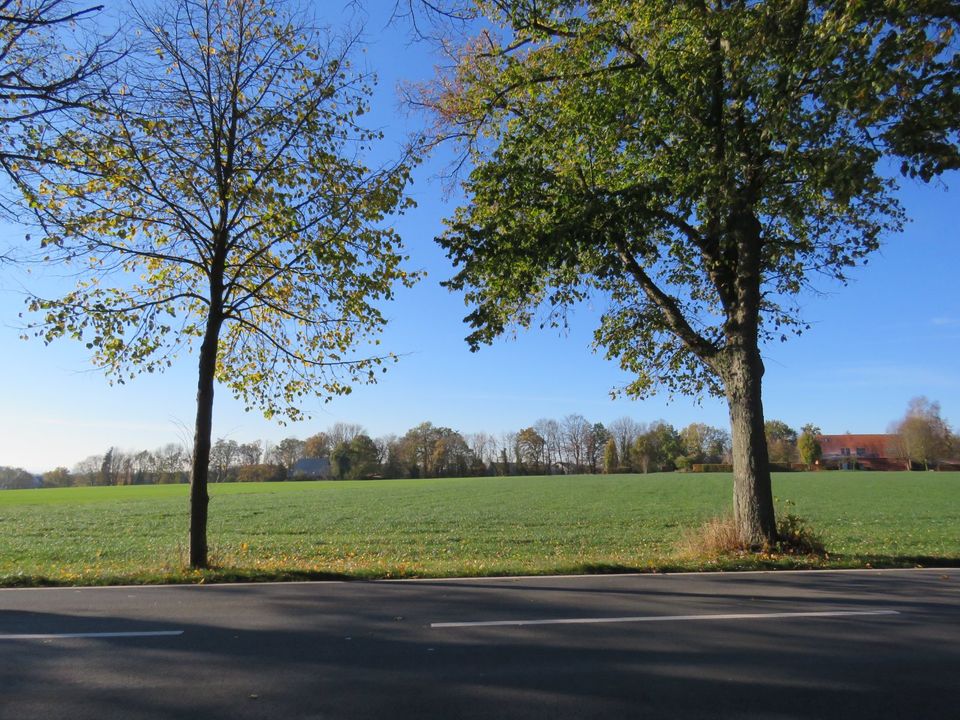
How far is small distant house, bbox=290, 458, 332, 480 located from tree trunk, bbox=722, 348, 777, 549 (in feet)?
350

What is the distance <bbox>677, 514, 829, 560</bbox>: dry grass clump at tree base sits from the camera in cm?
1198

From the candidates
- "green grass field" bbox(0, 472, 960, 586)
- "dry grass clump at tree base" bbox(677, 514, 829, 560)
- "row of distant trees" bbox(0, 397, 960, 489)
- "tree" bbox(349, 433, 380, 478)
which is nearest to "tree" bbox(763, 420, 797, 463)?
"row of distant trees" bbox(0, 397, 960, 489)

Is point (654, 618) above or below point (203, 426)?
below

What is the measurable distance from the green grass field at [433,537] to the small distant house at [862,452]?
93.7 metres

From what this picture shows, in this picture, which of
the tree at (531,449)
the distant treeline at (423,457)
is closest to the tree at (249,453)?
the distant treeline at (423,457)

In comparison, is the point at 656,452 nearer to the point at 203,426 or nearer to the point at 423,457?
the point at 423,457

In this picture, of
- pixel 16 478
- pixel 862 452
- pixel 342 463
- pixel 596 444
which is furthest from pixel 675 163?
pixel 862 452

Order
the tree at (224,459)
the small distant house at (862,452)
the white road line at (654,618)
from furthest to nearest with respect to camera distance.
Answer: the small distant house at (862,452) → the tree at (224,459) → the white road line at (654,618)

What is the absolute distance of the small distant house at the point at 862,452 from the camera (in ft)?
417

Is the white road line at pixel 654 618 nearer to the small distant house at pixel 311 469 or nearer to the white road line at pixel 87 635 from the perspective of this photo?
the white road line at pixel 87 635

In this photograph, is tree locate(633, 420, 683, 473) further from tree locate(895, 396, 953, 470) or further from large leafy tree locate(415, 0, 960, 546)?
large leafy tree locate(415, 0, 960, 546)

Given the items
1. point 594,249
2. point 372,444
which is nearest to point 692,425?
point 372,444

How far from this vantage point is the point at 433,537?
2319cm

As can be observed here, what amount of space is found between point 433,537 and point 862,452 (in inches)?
5867
